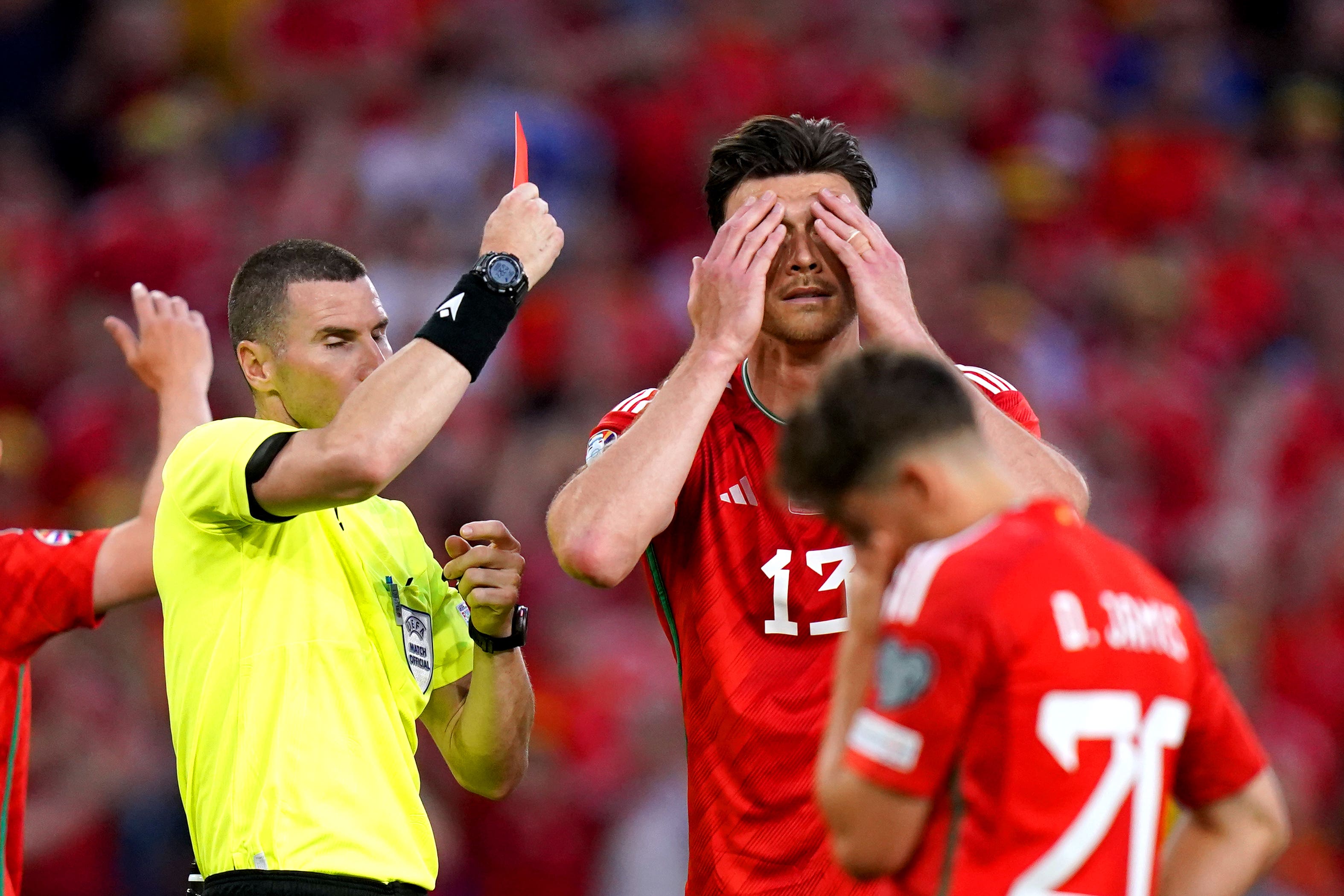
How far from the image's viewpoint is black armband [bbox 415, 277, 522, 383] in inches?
139

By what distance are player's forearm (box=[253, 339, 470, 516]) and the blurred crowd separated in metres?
4.19

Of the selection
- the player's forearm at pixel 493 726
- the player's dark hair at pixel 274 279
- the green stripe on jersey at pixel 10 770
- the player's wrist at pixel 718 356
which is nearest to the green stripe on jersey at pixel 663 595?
the player's forearm at pixel 493 726

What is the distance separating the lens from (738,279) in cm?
382

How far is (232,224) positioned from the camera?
31.0ft

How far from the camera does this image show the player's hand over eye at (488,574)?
3.85 meters

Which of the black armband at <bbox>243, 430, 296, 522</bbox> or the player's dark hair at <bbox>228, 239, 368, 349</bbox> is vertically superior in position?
the player's dark hair at <bbox>228, 239, 368, 349</bbox>

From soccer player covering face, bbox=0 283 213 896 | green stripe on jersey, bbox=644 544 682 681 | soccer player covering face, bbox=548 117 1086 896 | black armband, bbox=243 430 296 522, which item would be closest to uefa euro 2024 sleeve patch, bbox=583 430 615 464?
soccer player covering face, bbox=548 117 1086 896

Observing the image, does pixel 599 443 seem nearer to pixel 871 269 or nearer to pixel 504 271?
pixel 504 271

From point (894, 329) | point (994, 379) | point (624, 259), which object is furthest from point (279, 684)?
point (624, 259)

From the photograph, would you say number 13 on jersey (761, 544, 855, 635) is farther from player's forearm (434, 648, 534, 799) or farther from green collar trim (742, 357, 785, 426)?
player's forearm (434, 648, 534, 799)

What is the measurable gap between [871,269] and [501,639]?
4.05 ft

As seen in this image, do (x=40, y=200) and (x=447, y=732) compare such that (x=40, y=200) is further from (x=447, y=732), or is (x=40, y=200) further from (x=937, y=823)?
(x=937, y=823)

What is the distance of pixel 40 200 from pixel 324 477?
24.7 ft

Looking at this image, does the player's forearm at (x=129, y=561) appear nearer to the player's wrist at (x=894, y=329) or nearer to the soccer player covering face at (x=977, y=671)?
the player's wrist at (x=894, y=329)
